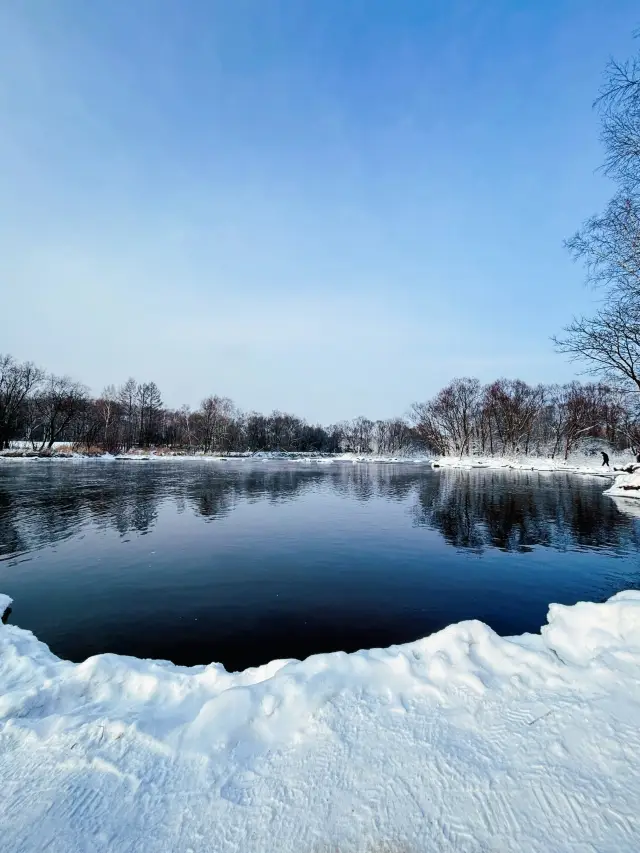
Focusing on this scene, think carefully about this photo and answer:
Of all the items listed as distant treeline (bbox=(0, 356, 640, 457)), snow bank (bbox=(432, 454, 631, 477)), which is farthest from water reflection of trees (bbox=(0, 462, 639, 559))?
distant treeline (bbox=(0, 356, 640, 457))

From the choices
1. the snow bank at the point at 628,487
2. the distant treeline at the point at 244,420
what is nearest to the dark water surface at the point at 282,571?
the snow bank at the point at 628,487

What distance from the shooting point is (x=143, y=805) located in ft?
8.09

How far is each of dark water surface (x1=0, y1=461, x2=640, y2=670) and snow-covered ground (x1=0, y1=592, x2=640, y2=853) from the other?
1820 mm

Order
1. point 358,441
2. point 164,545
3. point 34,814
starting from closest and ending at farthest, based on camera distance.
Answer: point 34,814, point 164,545, point 358,441

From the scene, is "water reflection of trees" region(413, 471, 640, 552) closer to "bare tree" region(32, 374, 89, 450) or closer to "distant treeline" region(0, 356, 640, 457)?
"distant treeline" region(0, 356, 640, 457)

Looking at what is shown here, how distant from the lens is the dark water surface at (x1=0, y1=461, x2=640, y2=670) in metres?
6.16

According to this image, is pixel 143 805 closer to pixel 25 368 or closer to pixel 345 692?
pixel 345 692

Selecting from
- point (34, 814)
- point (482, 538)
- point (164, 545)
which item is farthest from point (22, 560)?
point (482, 538)

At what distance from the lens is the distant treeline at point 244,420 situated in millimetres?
60594

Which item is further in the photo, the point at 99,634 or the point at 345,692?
the point at 99,634

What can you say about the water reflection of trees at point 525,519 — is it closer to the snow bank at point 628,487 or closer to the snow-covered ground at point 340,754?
the snow bank at point 628,487

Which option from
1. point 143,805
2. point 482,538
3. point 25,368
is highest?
point 25,368

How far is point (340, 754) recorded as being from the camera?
2871mm

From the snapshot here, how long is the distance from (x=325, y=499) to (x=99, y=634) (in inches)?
617
